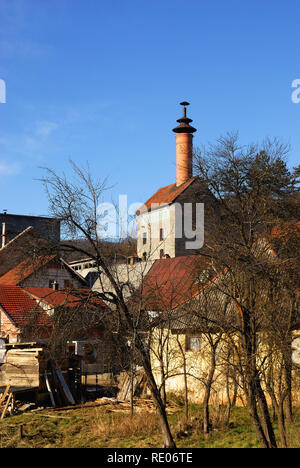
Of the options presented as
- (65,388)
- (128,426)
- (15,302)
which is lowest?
(128,426)

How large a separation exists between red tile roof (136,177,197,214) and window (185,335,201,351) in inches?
980

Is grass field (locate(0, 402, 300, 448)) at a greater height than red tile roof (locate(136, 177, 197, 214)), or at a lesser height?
lesser

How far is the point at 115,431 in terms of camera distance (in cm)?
1460

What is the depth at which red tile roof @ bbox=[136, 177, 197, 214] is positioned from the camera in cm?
4630

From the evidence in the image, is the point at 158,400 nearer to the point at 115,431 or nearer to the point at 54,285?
the point at 115,431

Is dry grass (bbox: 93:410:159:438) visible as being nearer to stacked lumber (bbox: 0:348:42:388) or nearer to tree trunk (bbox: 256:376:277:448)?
tree trunk (bbox: 256:376:277:448)

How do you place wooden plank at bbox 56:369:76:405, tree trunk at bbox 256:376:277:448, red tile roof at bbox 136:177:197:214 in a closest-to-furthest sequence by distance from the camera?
tree trunk at bbox 256:376:277:448
wooden plank at bbox 56:369:76:405
red tile roof at bbox 136:177:197:214

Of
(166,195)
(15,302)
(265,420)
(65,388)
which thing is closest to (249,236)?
(265,420)

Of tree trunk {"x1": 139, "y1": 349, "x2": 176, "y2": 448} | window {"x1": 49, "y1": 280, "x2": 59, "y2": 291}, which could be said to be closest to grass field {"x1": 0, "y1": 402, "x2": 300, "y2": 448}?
tree trunk {"x1": 139, "y1": 349, "x2": 176, "y2": 448}

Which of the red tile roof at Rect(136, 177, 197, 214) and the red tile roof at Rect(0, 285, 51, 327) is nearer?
the red tile roof at Rect(0, 285, 51, 327)

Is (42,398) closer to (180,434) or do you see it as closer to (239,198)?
(180,434)

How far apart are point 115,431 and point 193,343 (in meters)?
6.96

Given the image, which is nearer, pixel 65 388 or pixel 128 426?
pixel 128 426

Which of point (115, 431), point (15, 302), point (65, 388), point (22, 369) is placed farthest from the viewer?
point (15, 302)
